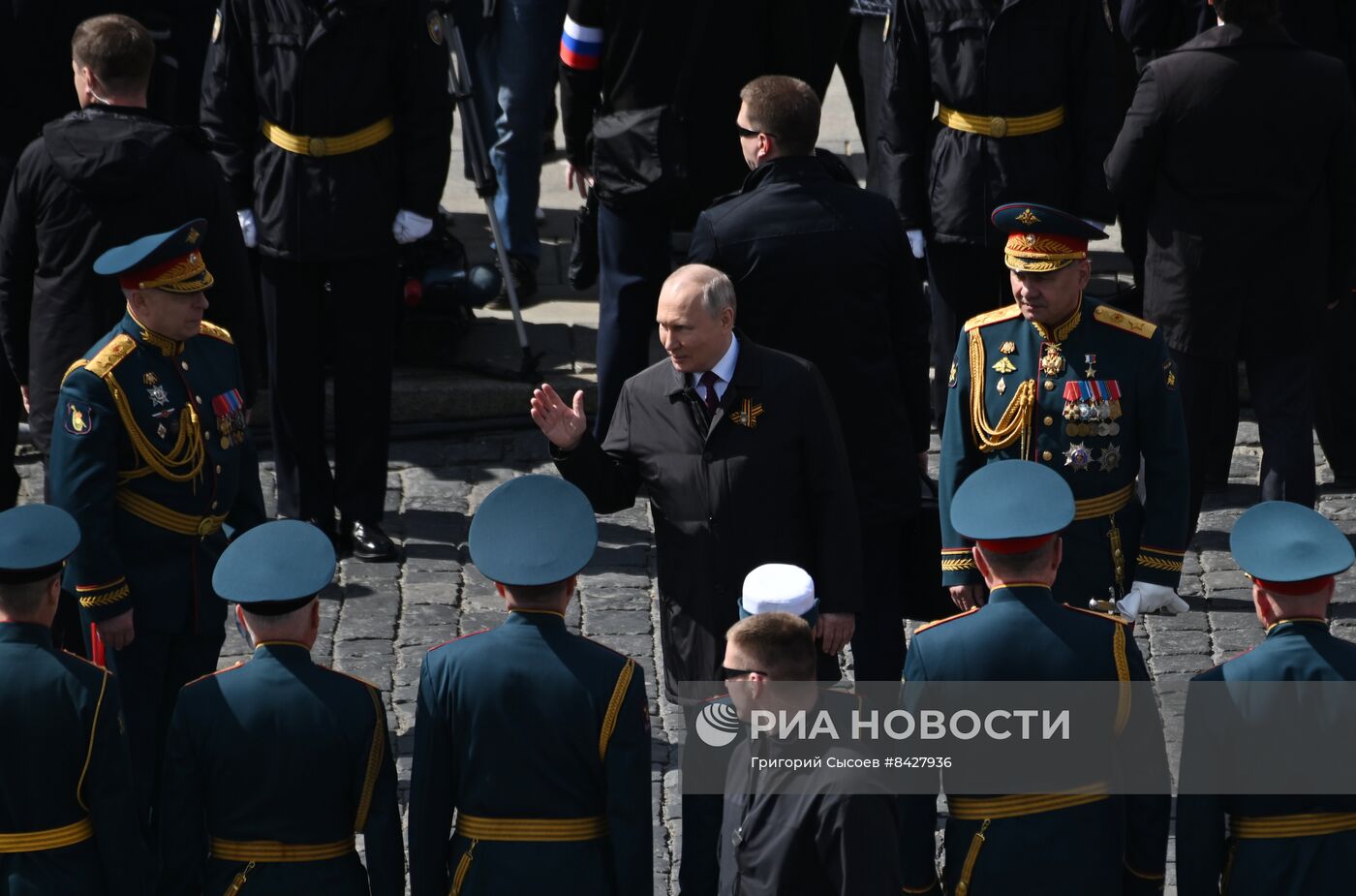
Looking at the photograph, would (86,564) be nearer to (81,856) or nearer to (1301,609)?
(81,856)

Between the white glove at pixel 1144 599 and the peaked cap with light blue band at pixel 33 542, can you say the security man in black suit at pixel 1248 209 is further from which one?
the peaked cap with light blue band at pixel 33 542

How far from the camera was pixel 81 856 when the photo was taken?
4.91m

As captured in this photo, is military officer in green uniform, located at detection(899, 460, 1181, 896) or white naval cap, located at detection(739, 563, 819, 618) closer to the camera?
military officer in green uniform, located at detection(899, 460, 1181, 896)

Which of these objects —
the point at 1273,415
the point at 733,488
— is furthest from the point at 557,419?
the point at 1273,415

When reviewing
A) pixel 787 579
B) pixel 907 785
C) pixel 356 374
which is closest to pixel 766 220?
pixel 787 579

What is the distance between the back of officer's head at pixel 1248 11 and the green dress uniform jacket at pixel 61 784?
4.67 metres

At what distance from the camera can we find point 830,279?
21.0 ft

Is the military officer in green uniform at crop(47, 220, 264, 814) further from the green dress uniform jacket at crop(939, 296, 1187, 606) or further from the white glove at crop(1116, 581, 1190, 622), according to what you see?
the white glove at crop(1116, 581, 1190, 622)

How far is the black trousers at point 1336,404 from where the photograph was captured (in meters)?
8.81

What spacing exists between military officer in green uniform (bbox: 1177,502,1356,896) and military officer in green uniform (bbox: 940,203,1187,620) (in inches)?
49.3

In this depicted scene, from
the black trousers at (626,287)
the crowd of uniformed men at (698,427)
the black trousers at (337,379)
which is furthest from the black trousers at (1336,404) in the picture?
the black trousers at (337,379)

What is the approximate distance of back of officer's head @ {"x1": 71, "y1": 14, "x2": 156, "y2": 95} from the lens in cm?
701

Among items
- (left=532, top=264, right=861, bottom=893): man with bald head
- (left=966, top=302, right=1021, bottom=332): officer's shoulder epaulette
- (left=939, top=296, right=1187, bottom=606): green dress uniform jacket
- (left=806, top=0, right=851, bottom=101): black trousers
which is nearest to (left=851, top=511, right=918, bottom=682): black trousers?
(left=939, top=296, right=1187, bottom=606): green dress uniform jacket

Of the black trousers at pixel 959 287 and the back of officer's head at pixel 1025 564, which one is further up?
the black trousers at pixel 959 287
